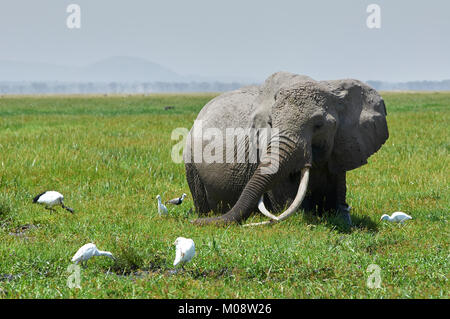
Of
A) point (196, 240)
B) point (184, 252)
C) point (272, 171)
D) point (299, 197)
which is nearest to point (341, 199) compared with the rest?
point (299, 197)

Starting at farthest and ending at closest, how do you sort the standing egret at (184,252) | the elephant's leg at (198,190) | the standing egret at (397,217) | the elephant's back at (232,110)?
1. the elephant's leg at (198,190)
2. the standing egret at (397,217)
3. the elephant's back at (232,110)
4. the standing egret at (184,252)

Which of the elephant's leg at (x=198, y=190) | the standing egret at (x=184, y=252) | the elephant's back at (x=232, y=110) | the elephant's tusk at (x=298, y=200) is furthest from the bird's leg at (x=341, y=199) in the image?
the standing egret at (x=184, y=252)

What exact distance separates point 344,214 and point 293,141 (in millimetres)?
1892

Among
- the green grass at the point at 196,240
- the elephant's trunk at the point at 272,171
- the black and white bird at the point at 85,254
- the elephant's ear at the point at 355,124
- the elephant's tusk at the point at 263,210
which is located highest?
the elephant's ear at the point at 355,124

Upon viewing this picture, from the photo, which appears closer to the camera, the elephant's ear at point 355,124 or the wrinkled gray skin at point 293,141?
the wrinkled gray skin at point 293,141

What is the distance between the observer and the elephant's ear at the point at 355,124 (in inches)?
327

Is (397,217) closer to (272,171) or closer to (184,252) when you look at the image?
(272,171)

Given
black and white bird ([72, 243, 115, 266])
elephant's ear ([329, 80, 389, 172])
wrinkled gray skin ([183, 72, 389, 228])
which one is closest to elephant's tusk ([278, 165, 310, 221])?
wrinkled gray skin ([183, 72, 389, 228])

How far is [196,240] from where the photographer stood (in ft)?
24.3

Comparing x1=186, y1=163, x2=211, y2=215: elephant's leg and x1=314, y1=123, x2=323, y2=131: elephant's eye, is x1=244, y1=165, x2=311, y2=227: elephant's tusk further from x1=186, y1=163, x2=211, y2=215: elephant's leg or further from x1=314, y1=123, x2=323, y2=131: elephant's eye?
x1=186, y1=163, x2=211, y2=215: elephant's leg

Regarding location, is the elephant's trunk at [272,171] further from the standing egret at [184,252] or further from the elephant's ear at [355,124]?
the standing egret at [184,252]

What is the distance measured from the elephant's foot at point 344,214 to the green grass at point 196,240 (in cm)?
21

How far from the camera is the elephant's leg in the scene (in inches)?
374
